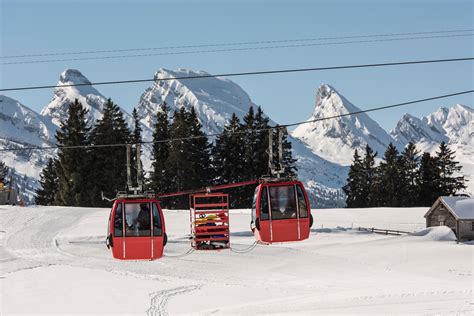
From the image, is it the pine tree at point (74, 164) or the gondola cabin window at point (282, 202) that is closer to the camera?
the gondola cabin window at point (282, 202)

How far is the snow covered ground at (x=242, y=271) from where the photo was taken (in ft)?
143

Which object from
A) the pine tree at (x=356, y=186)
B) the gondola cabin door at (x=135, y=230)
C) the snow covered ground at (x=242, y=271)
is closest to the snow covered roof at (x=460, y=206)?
the snow covered ground at (x=242, y=271)

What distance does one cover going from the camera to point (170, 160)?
3169 inches

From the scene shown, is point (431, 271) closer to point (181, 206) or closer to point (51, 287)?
point (51, 287)

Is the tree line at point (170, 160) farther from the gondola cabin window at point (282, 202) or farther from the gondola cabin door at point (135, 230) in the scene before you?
the gondola cabin door at point (135, 230)

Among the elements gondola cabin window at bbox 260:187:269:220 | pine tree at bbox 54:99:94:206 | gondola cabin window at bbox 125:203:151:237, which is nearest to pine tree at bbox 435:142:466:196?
pine tree at bbox 54:99:94:206

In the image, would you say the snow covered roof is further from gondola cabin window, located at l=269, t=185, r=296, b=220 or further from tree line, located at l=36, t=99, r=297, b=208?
gondola cabin window, located at l=269, t=185, r=296, b=220

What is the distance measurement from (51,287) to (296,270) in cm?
2027

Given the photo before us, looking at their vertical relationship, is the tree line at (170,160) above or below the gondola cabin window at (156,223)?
above

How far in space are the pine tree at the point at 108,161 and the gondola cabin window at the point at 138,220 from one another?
174 feet

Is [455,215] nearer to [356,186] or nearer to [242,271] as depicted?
[242,271]

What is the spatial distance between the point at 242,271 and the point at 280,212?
111 ft

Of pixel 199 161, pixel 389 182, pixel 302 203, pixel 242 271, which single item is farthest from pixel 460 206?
pixel 302 203

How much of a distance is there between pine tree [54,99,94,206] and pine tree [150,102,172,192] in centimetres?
748
